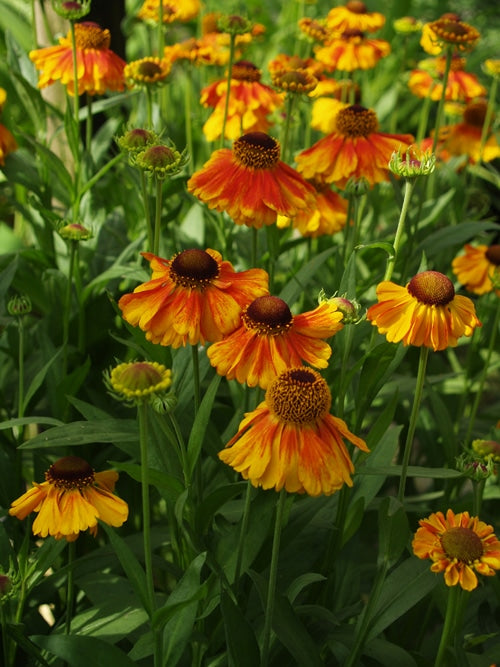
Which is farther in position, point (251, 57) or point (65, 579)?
point (251, 57)

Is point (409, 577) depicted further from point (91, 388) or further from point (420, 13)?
point (420, 13)

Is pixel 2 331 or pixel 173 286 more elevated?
pixel 173 286

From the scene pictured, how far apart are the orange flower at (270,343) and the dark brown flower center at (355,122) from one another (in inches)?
21.5

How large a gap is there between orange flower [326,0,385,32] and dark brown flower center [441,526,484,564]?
1341 millimetres

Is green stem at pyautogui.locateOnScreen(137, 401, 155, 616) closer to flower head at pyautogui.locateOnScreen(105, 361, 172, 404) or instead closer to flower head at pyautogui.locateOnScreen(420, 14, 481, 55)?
flower head at pyautogui.locateOnScreen(105, 361, 172, 404)

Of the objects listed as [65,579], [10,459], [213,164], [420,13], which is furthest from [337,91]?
[420,13]

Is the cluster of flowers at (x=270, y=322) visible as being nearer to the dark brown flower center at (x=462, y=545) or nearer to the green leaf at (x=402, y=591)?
the dark brown flower center at (x=462, y=545)

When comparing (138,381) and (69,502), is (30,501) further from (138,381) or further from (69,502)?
(138,381)

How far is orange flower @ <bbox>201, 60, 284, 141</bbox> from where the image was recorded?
1750 mm

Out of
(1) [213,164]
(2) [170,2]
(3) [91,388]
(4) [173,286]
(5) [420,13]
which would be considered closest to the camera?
(4) [173,286]

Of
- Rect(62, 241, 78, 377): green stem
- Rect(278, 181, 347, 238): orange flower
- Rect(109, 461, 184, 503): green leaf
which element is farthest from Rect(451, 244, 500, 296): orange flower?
Rect(109, 461, 184, 503): green leaf

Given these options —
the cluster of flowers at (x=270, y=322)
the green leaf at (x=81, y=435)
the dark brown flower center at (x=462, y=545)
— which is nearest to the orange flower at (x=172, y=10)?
the cluster of flowers at (x=270, y=322)

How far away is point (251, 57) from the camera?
3.35 m

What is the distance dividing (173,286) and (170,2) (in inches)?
48.6
